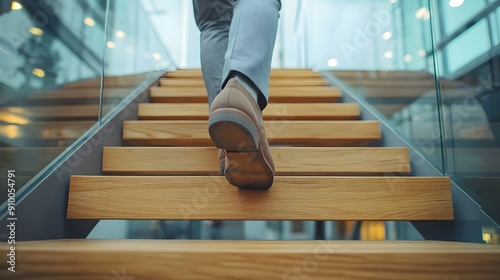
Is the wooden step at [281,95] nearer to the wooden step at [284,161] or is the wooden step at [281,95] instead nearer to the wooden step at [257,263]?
the wooden step at [284,161]

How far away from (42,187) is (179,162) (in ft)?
1.29

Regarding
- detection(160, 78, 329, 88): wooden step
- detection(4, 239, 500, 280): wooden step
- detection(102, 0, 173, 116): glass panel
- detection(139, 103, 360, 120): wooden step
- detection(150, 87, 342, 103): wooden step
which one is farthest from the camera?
detection(160, 78, 329, 88): wooden step

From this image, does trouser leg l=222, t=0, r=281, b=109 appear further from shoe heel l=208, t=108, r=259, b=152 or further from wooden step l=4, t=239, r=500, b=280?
wooden step l=4, t=239, r=500, b=280

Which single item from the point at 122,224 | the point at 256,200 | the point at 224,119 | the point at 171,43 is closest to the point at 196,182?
the point at 256,200

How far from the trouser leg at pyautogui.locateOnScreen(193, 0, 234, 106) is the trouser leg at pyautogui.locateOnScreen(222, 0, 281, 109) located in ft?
0.51

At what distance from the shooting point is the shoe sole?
63 centimetres

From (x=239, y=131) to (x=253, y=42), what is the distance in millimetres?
210

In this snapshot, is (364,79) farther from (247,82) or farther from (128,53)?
(247,82)

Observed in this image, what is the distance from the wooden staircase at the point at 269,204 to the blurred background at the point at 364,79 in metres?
0.11

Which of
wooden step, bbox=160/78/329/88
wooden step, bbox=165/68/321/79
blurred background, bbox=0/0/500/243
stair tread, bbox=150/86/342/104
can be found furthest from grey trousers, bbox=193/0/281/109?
wooden step, bbox=165/68/321/79

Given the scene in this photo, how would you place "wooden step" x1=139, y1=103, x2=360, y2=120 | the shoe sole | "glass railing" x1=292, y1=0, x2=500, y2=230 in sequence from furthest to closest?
"wooden step" x1=139, y1=103, x2=360, y2=120, "glass railing" x1=292, y1=0, x2=500, y2=230, the shoe sole

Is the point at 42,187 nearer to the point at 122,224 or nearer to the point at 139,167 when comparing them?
the point at 139,167

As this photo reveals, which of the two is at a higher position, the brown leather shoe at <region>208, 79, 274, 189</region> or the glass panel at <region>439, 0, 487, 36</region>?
the glass panel at <region>439, 0, 487, 36</region>

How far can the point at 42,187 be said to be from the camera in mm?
786
